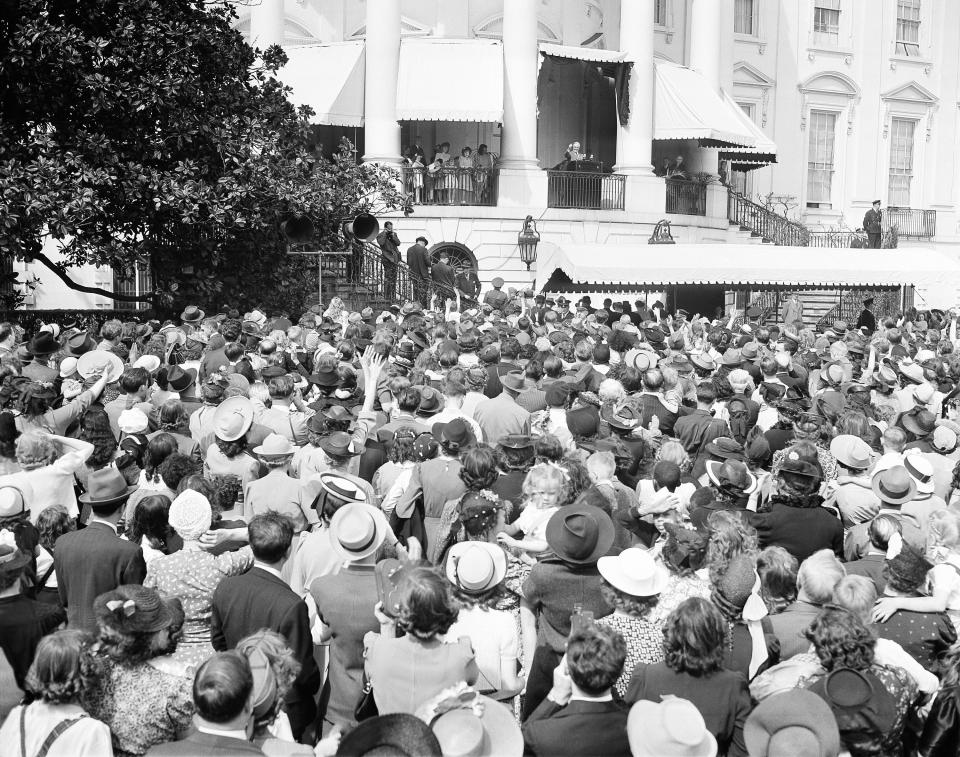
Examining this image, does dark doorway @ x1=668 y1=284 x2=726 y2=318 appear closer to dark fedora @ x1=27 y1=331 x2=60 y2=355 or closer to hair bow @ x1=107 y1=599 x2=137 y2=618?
dark fedora @ x1=27 y1=331 x2=60 y2=355

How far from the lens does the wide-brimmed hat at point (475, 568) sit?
5.00 m

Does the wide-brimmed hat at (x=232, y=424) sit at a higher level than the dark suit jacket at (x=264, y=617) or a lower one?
higher

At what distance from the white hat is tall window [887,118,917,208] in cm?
3537

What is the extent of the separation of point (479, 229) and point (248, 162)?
10.6 meters

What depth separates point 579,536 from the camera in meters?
5.29

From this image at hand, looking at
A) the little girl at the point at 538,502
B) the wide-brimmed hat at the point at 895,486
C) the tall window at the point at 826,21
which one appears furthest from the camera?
the tall window at the point at 826,21

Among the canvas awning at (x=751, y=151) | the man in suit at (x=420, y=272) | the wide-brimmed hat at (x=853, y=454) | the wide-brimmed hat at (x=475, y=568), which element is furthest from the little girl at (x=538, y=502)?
the canvas awning at (x=751, y=151)

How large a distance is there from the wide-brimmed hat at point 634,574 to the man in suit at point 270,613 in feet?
4.50

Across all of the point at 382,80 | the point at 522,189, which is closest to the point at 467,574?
the point at 522,189

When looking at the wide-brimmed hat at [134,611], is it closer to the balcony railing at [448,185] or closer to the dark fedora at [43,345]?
the dark fedora at [43,345]

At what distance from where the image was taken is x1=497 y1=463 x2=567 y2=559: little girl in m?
5.94

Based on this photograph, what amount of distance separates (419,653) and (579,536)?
1.12 metres

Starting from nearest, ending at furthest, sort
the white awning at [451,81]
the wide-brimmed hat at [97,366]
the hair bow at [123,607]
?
1. the hair bow at [123,607]
2. the wide-brimmed hat at [97,366]
3. the white awning at [451,81]

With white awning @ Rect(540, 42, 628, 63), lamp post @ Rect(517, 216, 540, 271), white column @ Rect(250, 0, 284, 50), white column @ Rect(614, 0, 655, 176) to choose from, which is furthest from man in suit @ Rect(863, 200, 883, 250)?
white column @ Rect(250, 0, 284, 50)
